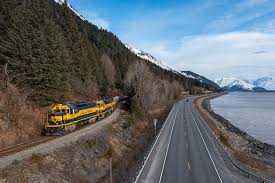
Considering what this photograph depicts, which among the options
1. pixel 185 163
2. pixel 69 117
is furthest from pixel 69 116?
pixel 185 163

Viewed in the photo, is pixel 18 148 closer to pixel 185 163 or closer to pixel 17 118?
pixel 17 118

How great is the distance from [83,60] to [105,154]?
35193 mm

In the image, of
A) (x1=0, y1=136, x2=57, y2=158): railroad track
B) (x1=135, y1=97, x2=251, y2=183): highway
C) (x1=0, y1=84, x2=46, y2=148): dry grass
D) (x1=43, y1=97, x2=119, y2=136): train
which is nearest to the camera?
(x1=0, y1=136, x2=57, y2=158): railroad track

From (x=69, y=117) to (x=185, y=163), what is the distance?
15.1m

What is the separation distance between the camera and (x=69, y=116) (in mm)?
34656

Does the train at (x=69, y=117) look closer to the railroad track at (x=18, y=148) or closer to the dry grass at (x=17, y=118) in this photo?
the dry grass at (x=17, y=118)

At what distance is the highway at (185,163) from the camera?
25.5 metres

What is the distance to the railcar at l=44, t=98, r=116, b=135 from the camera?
31.9 metres

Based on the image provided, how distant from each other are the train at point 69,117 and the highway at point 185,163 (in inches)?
423

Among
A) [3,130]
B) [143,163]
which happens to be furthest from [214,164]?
[3,130]

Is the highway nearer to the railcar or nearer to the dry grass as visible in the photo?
the railcar

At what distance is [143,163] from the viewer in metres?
29.3

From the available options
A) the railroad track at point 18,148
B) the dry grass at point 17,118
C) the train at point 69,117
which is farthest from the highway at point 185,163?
the dry grass at point 17,118

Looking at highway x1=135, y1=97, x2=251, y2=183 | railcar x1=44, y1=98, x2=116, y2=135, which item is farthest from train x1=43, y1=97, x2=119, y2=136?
highway x1=135, y1=97, x2=251, y2=183
